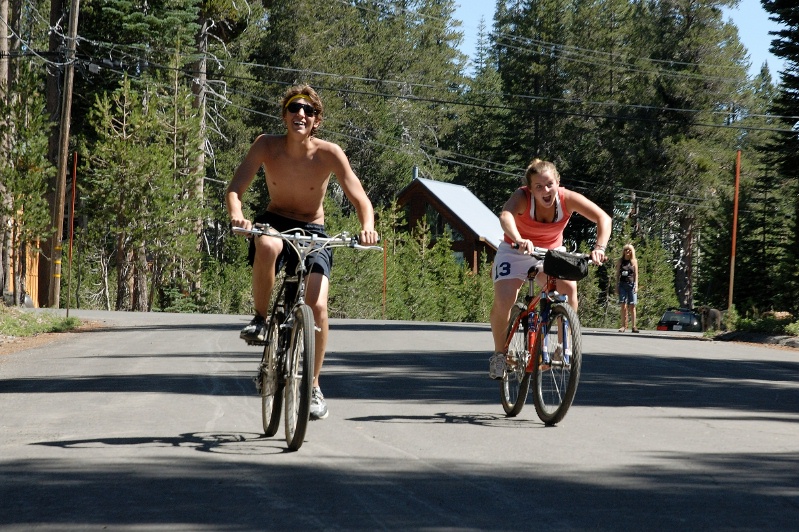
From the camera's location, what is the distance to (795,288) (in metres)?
29.6

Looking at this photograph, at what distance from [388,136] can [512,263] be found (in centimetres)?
6208

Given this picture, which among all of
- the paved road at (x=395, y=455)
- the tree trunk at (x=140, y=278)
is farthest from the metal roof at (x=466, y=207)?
the paved road at (x=395, y=455)

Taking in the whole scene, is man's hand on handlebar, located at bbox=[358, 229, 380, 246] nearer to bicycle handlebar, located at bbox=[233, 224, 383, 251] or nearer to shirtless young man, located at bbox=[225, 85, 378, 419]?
bicycle handlebar, located at bbox=[233, 224, 383, 251]

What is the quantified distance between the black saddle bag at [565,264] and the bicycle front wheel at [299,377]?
1923 millimetres

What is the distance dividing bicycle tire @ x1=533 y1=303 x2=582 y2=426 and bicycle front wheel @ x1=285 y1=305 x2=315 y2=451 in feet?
6.16

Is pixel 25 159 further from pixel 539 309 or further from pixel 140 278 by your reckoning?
pixel 539 309

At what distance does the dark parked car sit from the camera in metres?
48.7

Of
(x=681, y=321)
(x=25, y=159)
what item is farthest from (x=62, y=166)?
(x=681, y=321)

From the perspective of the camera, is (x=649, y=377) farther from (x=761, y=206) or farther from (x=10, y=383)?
(x=761, y=206)

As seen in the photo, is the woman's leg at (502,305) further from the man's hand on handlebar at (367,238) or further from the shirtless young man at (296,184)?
the man's hand on handlebar at (367,238)

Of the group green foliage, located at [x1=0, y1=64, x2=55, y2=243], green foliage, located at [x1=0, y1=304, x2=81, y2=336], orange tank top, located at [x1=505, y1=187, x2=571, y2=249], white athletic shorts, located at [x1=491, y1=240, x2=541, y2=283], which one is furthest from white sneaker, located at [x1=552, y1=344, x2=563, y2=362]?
green foliage, located at [x1=0, y1=64, x2=55, y2=243]

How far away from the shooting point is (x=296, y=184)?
7.63 meters

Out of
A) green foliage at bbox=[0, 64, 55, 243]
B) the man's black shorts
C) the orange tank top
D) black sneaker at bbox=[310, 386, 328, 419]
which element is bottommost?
black sneaker at bbox=[310, 386, 328, 419]

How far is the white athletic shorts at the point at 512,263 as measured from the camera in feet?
29.1
